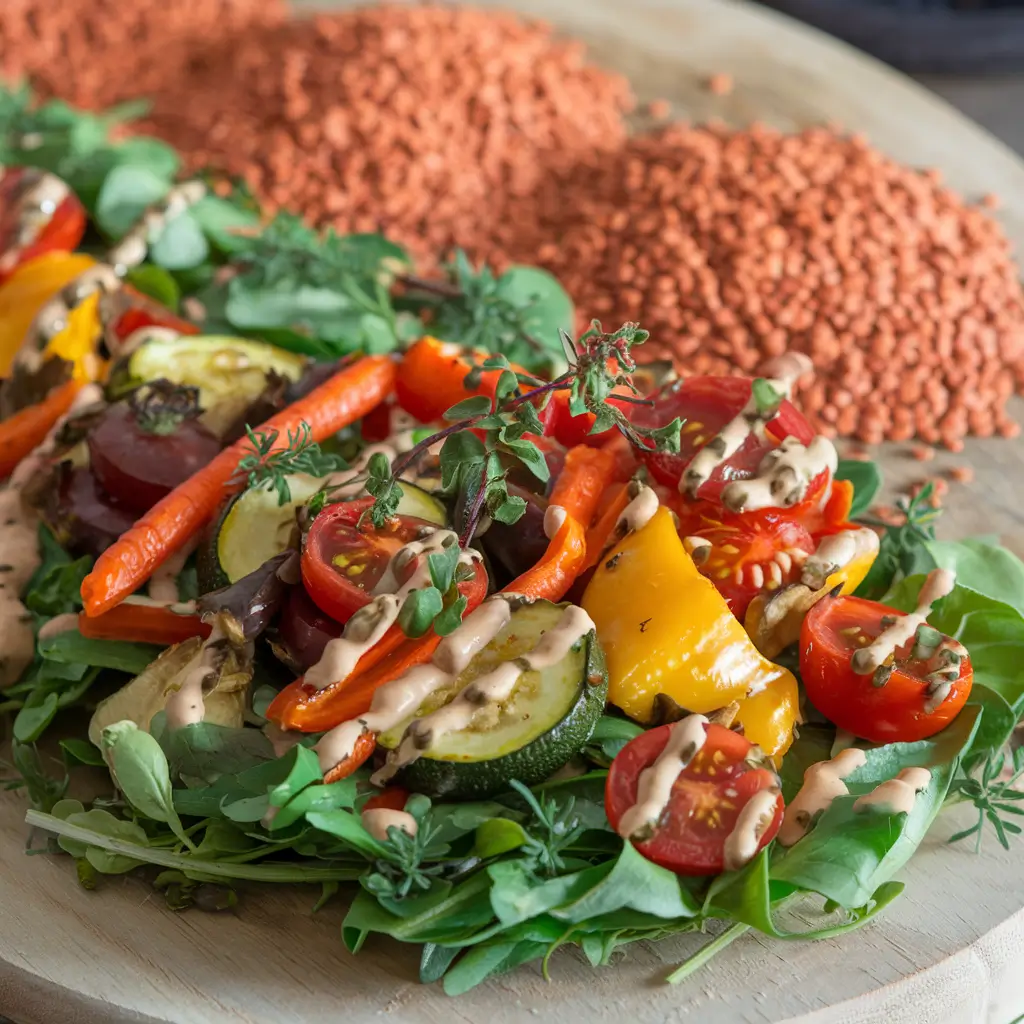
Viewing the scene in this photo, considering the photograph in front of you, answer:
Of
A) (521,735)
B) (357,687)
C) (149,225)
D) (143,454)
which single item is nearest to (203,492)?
(143,454)

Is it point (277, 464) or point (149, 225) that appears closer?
point (277, 464)

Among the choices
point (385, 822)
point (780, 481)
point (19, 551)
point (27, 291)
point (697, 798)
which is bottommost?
point (19, 551)

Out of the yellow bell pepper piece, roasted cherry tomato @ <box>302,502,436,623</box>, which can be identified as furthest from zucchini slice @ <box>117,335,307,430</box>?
roasted cherry tomato @ <box>302,502,436,623</box>

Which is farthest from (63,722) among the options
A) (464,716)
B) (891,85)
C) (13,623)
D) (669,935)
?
(891,85)

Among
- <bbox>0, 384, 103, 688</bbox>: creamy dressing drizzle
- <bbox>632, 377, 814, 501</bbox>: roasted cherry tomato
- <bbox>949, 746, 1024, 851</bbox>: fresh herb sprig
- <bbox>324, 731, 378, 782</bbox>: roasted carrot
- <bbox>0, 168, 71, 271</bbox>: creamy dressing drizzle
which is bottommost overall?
<bbox>0, 384, 103, 688</bbox>: creamy dressing drizzle

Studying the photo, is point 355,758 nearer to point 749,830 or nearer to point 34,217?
point 749,830

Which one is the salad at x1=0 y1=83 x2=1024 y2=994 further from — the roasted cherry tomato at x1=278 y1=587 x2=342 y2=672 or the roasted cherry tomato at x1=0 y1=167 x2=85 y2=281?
the roasted cherry tomato at x1=0 y1=167 x2=85 y2=281
